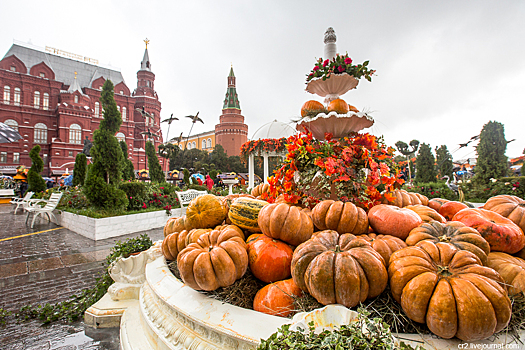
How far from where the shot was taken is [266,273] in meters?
1.78

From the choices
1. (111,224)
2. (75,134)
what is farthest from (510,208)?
(75,134)

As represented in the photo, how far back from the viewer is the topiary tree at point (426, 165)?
13992 mm

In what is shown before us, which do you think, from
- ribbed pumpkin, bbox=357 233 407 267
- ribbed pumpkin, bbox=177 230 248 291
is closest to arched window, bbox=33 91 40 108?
ribbed pumpkin, bbox=177 230 248 291

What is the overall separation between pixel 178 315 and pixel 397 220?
5.71 feet

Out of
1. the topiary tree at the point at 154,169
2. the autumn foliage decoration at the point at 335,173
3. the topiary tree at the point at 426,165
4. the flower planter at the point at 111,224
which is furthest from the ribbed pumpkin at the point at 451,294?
the topiary tree at the point at 426,165

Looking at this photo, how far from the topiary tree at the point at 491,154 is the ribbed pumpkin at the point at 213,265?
40.3 feet

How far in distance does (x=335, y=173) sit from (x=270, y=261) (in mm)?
1251

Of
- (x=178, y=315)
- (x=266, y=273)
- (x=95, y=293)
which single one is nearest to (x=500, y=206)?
(x=266, y=273)

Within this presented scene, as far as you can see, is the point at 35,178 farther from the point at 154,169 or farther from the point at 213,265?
the point at 213,265

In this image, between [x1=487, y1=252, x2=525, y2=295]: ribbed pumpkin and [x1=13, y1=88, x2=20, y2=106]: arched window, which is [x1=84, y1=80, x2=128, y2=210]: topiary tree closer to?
[x1=487, y1=252, x2=525, y2=295]: ribbed pumpkin

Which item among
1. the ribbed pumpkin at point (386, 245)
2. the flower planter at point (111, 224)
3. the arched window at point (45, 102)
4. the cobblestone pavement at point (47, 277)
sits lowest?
the cobblestone pavement at point (47, 277)

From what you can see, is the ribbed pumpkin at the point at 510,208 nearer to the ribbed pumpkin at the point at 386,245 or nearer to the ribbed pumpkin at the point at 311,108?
the ribbed pumpkin at the point at 386,245

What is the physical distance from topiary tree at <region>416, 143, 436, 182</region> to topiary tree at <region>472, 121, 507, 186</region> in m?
3.72

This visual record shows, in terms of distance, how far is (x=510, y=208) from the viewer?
2076mm
